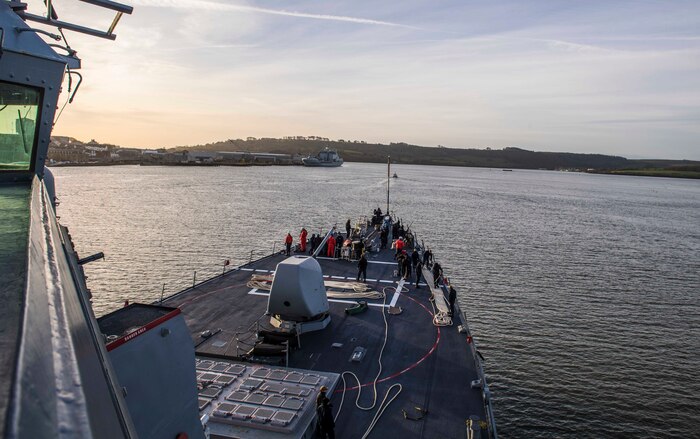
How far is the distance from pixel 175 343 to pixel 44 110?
496cm

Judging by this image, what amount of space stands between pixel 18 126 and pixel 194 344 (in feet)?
27.8

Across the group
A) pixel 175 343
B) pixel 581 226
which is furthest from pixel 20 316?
pixel 581 226

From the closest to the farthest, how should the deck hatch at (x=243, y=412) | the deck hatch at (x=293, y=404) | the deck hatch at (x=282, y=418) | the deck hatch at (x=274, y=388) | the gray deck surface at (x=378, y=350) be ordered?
the deck hatch at (x=282, y=418) < the deck hatch at (x=243, y=412) < the deck hatch at (x=293, y=404) < the gray deck surface at (x=378, y=350) < the deck hatch at (x=274, y=388)

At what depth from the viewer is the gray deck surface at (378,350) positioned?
41.4 feet

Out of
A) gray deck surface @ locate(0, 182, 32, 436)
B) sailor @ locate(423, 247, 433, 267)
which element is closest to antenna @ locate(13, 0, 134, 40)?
gray deck surface @ locate(0, 182, 32, 436)

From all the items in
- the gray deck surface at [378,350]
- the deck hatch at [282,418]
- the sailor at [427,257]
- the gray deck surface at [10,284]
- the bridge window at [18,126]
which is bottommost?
the gray deck surface at [378,350]

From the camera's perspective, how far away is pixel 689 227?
73.6 metres

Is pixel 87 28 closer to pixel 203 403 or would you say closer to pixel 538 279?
pixel 203 403

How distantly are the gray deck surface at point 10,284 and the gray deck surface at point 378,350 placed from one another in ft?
32.2

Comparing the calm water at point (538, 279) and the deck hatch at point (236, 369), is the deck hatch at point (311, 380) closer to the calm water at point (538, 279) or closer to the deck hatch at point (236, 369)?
the deck hatch at point (236, 369)

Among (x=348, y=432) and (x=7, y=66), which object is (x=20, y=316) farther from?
(x=348, y=432)

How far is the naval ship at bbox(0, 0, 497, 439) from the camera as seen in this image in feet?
5.15

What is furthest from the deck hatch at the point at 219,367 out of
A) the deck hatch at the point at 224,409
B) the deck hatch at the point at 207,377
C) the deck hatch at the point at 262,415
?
the deck hatch at the point at 262,415

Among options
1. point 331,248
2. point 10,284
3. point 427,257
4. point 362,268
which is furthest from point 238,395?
point 427,257
